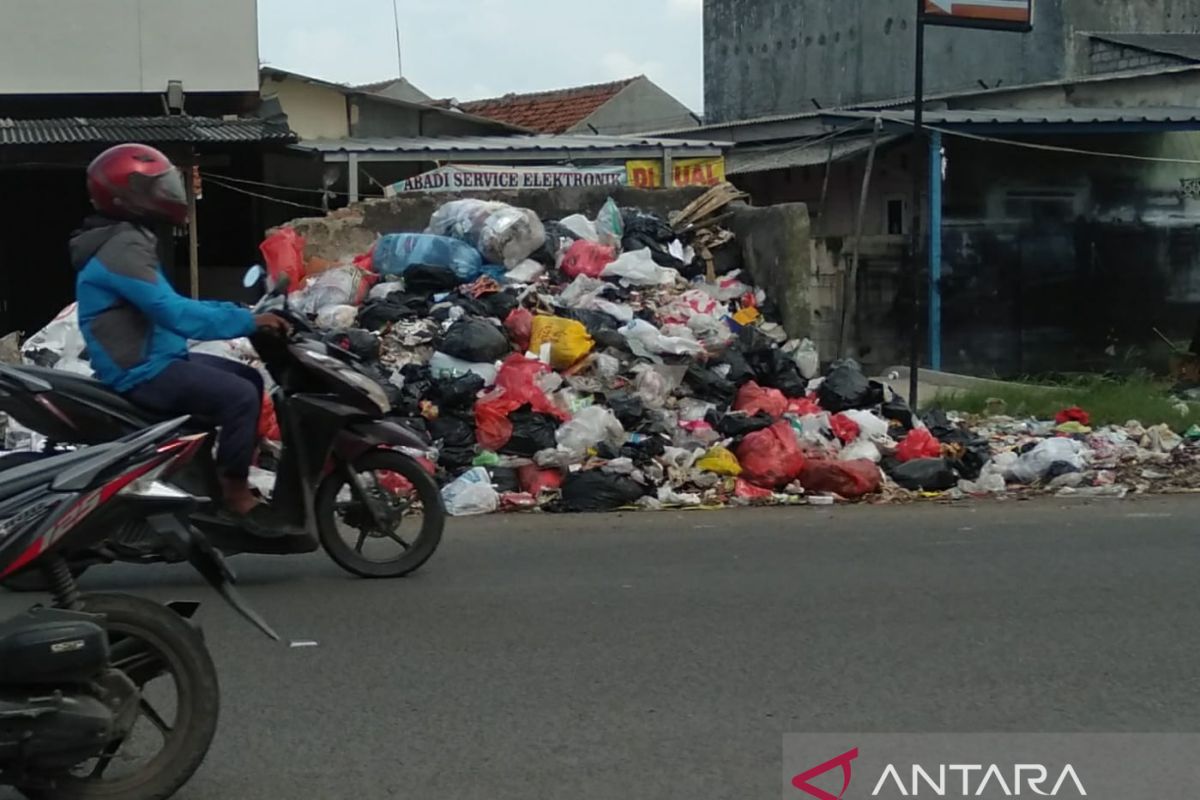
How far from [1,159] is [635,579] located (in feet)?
36.5

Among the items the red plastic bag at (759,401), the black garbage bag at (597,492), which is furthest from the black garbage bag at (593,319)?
the black garbage bag at (597,492)

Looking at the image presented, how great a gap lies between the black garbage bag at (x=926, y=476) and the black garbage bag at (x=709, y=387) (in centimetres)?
155

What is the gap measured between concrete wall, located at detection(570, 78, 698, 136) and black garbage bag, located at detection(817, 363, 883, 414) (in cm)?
2096

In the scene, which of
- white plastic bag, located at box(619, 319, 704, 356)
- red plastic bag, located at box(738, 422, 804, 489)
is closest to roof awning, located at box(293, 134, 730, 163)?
white plastic bag, located at box(619, 319, 704, 356)

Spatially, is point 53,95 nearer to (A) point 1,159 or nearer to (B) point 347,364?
(A) point 1,159

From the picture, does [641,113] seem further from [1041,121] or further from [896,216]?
[1041,121]

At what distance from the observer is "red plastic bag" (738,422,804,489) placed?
32.1 feet

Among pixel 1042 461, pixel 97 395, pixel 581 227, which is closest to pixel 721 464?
pixel 1042 461

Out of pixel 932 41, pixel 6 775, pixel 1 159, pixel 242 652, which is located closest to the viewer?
pixel 6 775

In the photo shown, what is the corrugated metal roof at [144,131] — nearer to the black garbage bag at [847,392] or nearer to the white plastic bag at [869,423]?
the black garbage bag at [847,392]

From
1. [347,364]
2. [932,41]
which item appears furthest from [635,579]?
[932,41]

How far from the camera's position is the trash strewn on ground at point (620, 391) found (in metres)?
9.76

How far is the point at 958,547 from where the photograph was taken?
7.91m

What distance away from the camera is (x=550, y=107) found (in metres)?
32.7
